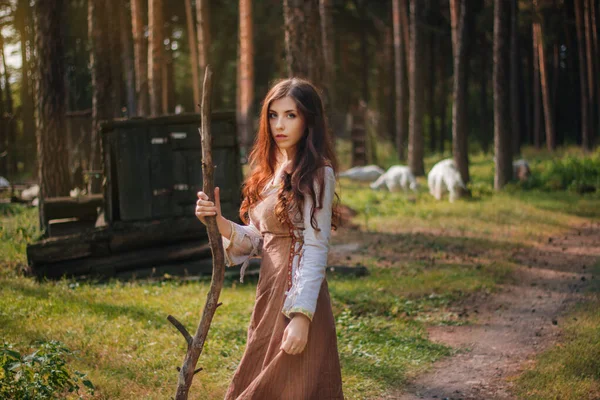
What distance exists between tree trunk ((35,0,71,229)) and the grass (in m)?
0.86

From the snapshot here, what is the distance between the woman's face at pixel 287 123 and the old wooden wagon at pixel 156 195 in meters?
6.84

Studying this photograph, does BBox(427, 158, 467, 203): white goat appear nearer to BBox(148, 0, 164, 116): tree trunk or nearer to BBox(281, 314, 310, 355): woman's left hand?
BBox(148, 0, 164, 116): tree trunk

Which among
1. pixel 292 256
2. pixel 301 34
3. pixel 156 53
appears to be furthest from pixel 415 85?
pixel 292 256

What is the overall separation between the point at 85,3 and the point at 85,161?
15724 millimetres

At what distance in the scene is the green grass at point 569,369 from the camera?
19.0ft

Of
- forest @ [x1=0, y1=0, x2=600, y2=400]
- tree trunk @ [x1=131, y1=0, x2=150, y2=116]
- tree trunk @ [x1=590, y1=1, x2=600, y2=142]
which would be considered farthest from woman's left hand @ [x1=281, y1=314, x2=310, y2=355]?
tree trunk @ [x1=590, y1=1, x2=600, y2=142]

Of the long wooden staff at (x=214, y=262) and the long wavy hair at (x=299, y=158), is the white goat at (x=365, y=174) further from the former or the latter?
the long wooden staff at (x=214, y=262)

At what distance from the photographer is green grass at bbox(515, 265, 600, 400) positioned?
5.80 m

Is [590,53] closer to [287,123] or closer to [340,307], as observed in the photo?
[340,307]

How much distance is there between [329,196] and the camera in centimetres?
366

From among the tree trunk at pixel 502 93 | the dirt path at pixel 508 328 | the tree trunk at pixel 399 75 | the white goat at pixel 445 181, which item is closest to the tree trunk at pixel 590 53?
the tree trunk at pixel 399 75

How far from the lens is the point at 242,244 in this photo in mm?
3957

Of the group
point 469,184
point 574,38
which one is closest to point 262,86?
point 574,38

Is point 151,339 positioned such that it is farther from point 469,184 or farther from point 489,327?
point 469,184
